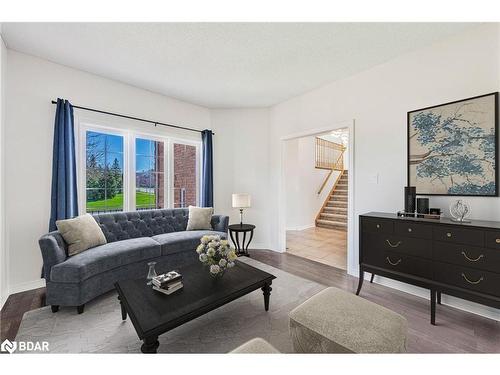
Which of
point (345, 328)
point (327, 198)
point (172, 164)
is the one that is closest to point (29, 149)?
point (172, 164)

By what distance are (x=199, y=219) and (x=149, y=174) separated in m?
1.24

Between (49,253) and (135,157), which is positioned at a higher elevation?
(135,157)

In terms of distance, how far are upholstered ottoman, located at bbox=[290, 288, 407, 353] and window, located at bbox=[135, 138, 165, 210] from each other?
330cm

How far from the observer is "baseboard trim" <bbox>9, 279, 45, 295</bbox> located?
8.53 ft

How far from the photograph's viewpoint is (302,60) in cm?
280

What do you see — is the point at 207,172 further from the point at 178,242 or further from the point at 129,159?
the point at 178,242

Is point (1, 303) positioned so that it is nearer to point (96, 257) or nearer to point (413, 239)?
point (96, 257)

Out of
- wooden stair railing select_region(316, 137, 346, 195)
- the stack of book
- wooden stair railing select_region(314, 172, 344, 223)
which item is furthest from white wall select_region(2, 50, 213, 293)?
wooden stair railing select_region(316, 137, 346, 195)

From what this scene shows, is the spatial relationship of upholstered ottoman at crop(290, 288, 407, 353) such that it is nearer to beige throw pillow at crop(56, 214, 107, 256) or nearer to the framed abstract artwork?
the framed abstract artwork

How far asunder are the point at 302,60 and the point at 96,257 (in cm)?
339

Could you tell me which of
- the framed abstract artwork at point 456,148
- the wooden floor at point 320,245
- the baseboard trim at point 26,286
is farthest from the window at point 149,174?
the framed abstract artwork at point 456,148

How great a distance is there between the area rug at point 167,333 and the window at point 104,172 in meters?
1.53

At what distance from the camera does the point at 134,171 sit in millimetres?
3727
